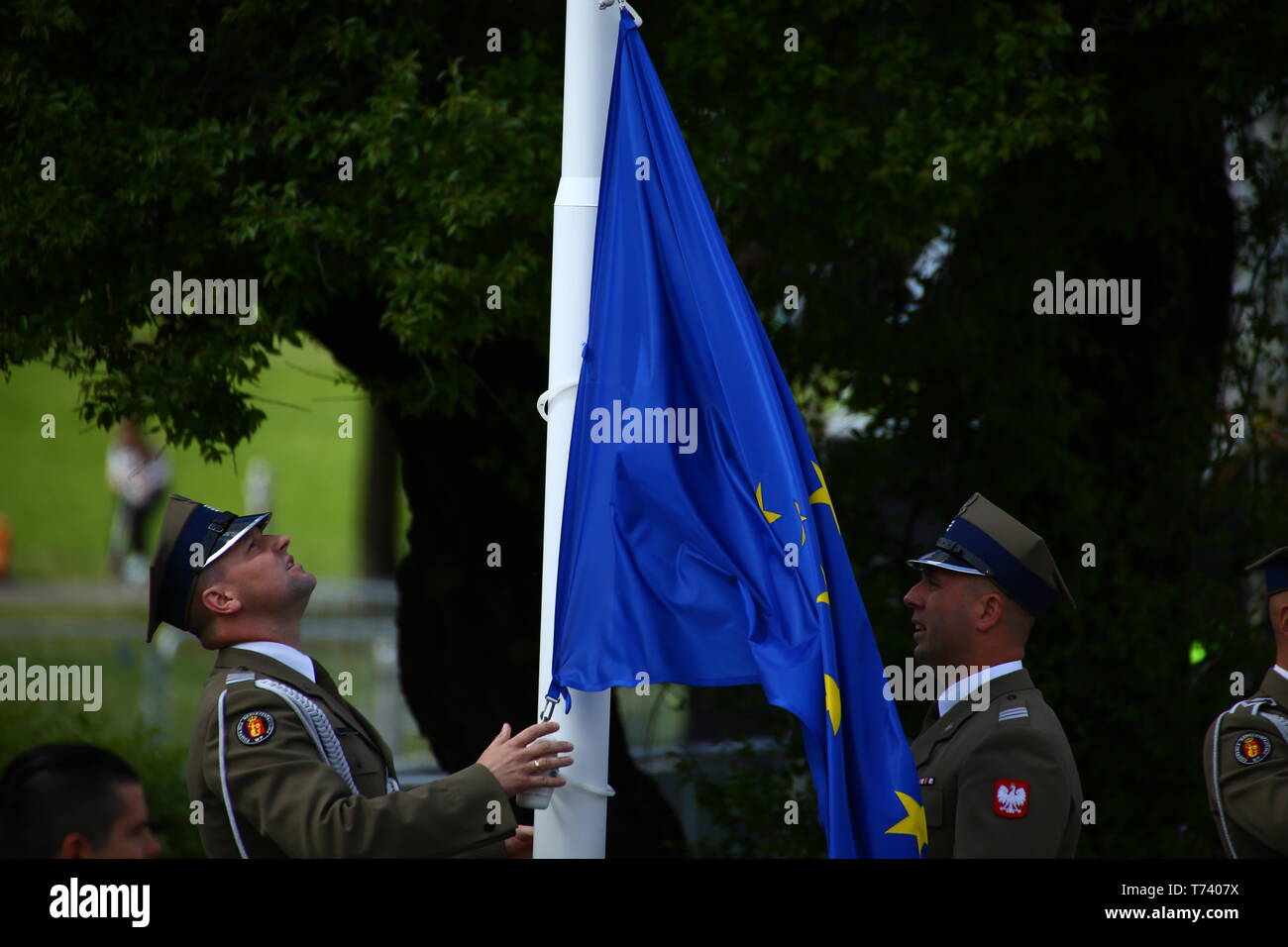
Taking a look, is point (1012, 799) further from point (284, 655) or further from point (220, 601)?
point (220, 601)

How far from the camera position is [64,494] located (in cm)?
3083

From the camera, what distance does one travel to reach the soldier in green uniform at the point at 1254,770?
448 centimetres

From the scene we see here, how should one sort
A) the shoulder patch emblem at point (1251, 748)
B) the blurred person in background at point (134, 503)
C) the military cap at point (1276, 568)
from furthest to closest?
1. the blurred person in background at point (134, 503)
2. the military cap at point (1276, 568)
3. the shoulder patch emblem at point (1251, 748)

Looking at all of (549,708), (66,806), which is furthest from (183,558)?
(66,806)

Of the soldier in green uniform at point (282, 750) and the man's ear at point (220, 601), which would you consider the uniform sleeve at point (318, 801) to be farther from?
the man's ear at point (220, 601)

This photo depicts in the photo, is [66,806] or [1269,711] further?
[1269,711]

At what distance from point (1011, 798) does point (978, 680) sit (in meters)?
0.49

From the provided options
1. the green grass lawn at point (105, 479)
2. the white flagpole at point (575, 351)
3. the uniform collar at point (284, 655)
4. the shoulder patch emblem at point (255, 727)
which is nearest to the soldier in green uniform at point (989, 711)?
the white flagpole at point (575, 351)

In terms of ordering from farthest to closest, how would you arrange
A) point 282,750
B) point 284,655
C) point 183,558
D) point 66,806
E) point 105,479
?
point 105,479 < point 183,558 < point 284,655 < point 282,750 < point 66,806

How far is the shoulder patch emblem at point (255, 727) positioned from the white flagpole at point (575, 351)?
0.72 m

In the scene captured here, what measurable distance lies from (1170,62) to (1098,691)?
3.36 metres

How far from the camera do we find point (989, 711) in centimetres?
466
